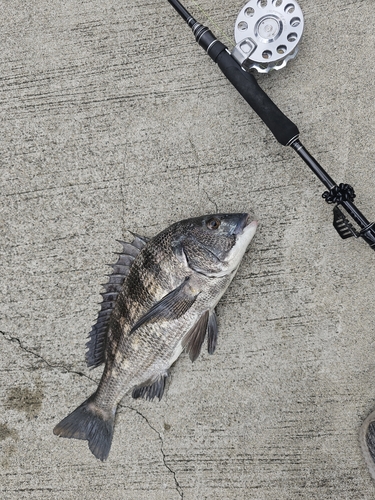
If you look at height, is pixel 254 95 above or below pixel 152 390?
above

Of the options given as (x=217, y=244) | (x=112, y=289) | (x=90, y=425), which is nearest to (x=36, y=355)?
(x=90, y=425)

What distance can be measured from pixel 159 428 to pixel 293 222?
1617 mm

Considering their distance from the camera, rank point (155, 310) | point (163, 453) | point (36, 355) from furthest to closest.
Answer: point (36, 355) → point (163, 453) → point (155, 310)

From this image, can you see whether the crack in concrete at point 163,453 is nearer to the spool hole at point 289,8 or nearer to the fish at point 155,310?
the fish at point 155,310

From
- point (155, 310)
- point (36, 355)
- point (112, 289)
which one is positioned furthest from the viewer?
point (36, 355)

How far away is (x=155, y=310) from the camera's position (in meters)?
2.46

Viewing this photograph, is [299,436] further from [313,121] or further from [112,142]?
[112,142]

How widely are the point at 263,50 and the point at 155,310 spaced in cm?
166

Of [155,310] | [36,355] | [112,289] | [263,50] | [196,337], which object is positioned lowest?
[36,355]

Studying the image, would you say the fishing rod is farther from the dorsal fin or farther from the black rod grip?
the dorsal fin

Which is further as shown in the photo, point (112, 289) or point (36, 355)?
point (36, 355)

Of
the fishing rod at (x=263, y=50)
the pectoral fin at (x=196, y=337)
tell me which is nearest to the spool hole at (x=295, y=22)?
the fishing rod at (x=263, y=50)

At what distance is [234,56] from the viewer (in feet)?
8.35

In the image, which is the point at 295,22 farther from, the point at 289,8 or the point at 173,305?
the point at 173,305
